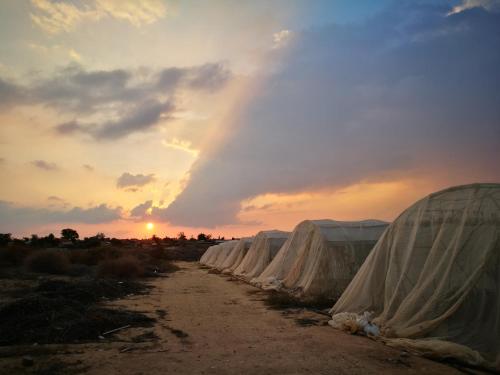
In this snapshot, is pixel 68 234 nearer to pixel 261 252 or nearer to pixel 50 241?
pixel 50 241

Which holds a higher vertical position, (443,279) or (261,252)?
(261,252)

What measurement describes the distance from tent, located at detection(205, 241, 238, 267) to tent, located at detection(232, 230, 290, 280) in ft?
33.5

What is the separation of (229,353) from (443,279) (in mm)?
4010

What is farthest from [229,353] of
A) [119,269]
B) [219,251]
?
[219,251]

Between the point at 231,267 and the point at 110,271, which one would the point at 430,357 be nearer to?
the point at 110,271

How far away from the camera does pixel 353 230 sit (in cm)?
1567

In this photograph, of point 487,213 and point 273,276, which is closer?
point 487,213

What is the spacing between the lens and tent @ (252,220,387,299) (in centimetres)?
1396

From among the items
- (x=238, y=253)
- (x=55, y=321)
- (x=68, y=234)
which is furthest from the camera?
(x=68, y=234)

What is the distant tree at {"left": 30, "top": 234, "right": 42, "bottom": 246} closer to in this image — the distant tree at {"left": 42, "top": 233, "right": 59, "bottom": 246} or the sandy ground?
the distant tree at {"left": 42, "top": 233, "right": 59, "bottom": 246}

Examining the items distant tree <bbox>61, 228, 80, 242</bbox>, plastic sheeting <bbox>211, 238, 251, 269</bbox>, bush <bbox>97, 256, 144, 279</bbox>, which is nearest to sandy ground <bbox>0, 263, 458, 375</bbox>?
bush <bbox>97, 256, 144, 279</bbox>

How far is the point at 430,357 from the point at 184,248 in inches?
2430

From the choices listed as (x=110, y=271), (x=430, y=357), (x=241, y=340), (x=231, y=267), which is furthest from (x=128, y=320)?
(x=231, y=267)

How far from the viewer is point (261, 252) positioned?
23406 mm
